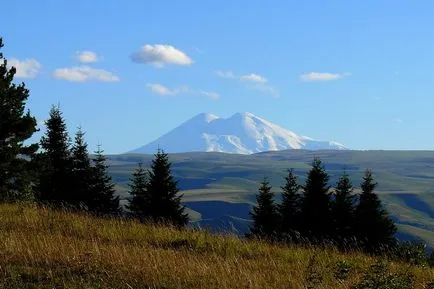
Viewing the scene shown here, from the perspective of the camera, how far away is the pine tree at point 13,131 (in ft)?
118

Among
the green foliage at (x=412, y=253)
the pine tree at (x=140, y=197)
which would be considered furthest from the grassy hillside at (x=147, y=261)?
the pine tree at (x=140, y=197)

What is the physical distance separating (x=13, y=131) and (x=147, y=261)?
3008cm

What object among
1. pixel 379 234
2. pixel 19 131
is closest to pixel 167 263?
pixel 19 131

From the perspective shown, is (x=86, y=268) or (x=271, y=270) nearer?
(x=86, y=268)

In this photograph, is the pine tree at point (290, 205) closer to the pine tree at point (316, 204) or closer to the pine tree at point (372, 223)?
the pine tree at point (316, 204)

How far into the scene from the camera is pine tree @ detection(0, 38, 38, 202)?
3591cm

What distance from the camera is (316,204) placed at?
46.2 metres

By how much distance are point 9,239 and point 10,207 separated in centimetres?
627

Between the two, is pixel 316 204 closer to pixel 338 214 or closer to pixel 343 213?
pixel 338 214

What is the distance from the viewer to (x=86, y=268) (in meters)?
8.73

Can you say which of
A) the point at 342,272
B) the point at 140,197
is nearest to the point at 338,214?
the point at 140,197

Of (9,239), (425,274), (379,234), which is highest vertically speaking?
(9,239)

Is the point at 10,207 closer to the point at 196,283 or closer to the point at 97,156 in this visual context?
the point at 196,283

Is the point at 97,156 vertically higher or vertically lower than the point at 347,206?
higher
